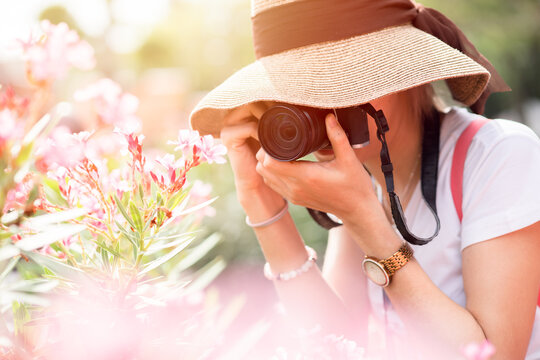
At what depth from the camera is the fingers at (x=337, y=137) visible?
1036 millimetres

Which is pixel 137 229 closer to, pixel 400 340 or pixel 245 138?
pixel 245 138

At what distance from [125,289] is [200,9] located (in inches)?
574

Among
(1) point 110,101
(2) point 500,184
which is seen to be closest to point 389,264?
(2) point 500,184

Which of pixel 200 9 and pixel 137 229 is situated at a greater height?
pixel 137 229

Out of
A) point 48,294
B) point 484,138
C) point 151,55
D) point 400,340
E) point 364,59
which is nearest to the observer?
point 48,294

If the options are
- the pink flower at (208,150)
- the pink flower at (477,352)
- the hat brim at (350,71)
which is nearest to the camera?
the pink flower at (477,352)

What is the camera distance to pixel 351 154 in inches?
41.9

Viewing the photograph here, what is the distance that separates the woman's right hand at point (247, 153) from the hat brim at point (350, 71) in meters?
0.10

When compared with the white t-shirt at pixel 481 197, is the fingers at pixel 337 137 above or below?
above

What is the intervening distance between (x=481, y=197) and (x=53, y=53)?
0.94 meters

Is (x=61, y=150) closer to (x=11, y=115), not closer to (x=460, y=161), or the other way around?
(x=11, y=115)

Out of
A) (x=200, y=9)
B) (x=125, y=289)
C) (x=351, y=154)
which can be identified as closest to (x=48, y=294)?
(x=125, y=289)

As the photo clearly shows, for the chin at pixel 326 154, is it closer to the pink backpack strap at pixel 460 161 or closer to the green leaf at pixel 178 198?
the pink backpack strap at pixel 460 161

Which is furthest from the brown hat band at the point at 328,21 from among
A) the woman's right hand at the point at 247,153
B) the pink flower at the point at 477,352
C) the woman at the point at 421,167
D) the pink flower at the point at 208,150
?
the pink flower at the point at 477,352
